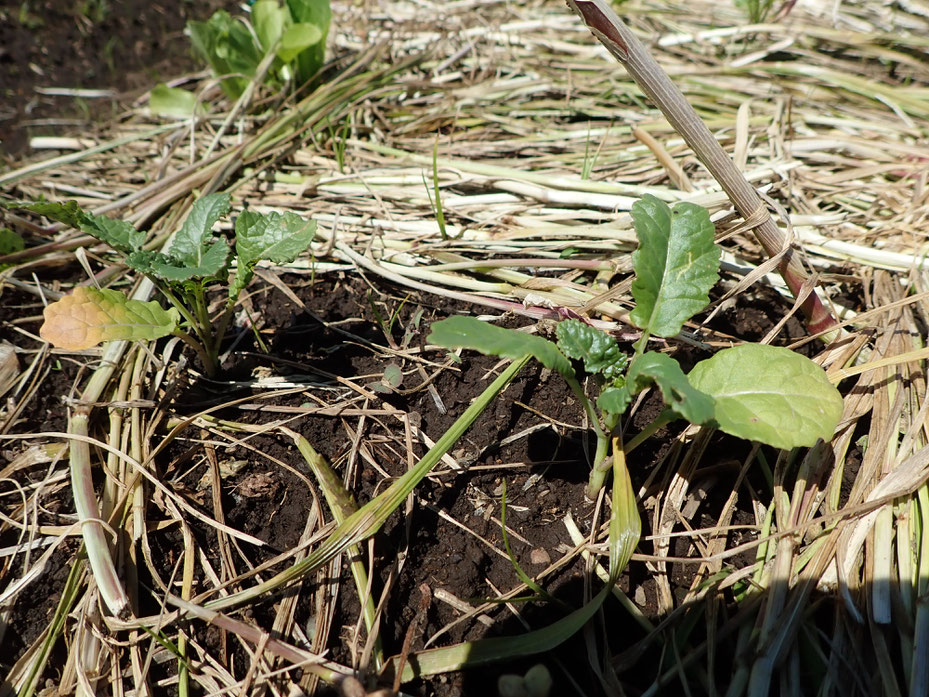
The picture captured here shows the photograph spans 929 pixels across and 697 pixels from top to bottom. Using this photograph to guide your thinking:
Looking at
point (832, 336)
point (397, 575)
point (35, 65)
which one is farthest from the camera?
point (35, 65)

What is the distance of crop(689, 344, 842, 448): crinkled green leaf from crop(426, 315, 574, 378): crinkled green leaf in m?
0.30

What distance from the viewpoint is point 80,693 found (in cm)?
118

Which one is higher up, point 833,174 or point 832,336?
point 833,174

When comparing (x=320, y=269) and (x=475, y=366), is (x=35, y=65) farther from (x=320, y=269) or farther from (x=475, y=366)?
(x=475, y=366)

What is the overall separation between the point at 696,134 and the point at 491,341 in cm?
62

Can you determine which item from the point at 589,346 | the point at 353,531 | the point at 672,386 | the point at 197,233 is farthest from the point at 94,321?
the point at 672,386

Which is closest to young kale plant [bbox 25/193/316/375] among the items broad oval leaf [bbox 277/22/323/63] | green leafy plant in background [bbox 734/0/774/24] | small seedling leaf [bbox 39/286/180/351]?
small seedling leaf [bbox 39/286/180/351]

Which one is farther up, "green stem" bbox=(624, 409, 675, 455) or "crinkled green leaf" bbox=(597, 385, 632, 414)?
"crinkled green leaf" bbox=(597, 385, 632, 414)

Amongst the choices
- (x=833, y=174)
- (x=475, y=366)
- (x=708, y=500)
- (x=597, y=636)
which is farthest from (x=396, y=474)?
(x=833, y=174)

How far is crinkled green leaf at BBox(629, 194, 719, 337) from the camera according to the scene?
130 centimetres

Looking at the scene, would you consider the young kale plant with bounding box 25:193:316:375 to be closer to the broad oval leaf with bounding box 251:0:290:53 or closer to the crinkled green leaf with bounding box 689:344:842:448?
the crinkled green leaf with bounding box 689:344:842:448

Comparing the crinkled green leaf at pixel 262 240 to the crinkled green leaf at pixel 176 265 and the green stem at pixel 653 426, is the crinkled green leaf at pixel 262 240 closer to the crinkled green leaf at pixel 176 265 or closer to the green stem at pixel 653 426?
the crinkled green leaf at pixel 176 265

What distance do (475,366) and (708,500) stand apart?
61 centimetres

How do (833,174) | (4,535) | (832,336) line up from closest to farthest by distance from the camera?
(4,535)
(832,336)
(833,174)
